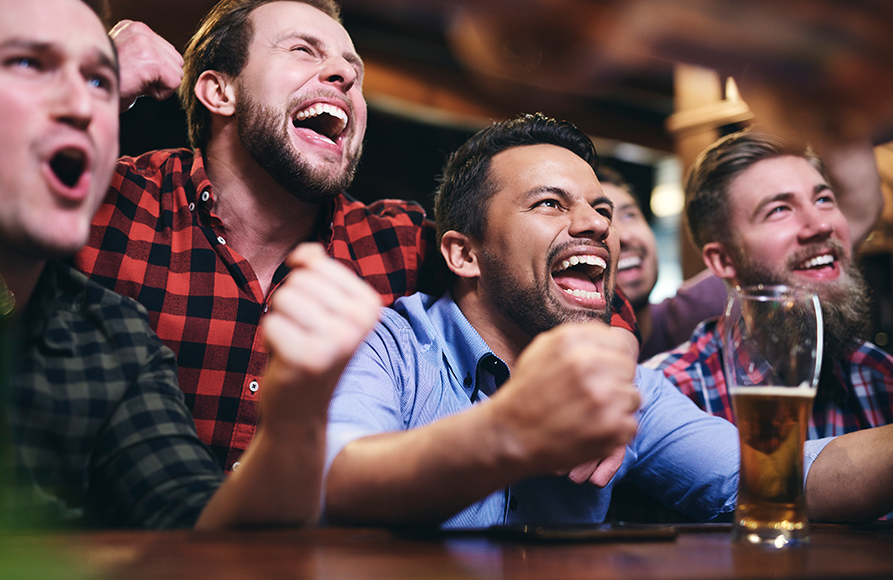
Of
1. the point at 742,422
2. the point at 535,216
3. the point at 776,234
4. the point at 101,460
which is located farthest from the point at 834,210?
the point at 101,460

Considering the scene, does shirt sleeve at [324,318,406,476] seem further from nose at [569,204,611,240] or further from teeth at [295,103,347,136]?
teeth at [295,103,347,136]

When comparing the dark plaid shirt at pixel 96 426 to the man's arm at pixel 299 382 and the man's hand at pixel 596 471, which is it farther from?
the man's hand at pixel 596 471

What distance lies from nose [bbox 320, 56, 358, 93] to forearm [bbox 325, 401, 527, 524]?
100cm

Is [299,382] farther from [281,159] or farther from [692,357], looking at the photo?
[692,357]

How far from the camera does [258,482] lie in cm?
73

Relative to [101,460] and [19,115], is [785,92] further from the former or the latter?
[101,460]

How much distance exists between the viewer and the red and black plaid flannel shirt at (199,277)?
1.33m

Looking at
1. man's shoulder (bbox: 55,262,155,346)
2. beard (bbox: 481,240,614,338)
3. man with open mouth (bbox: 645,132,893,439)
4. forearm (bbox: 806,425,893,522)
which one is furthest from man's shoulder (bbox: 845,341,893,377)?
man's shoulder (bbox: 55,262,155,346)

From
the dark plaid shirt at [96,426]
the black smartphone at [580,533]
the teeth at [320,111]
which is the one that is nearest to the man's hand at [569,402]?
the black smartphone at [580,533]

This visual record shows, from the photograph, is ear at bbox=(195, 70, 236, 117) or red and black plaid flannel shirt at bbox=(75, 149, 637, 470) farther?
ear at bbox=(195, 70, 236, 117)

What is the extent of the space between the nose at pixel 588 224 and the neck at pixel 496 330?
236mm

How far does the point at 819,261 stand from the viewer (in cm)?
188

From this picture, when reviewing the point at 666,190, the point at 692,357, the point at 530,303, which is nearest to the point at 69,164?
the point at 530,303

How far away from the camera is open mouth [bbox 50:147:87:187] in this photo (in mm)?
813
